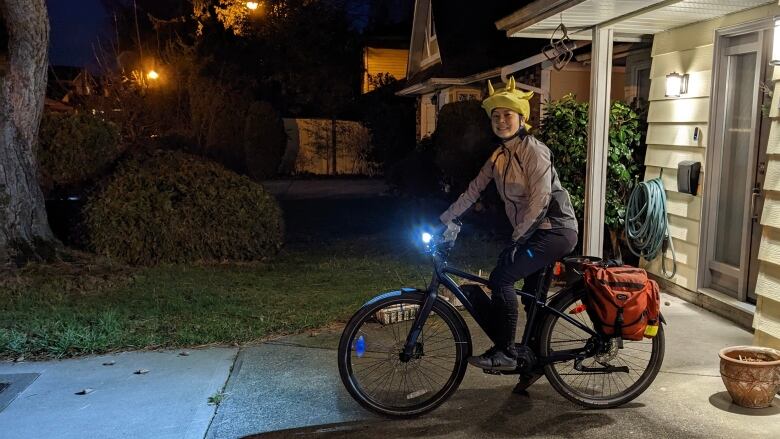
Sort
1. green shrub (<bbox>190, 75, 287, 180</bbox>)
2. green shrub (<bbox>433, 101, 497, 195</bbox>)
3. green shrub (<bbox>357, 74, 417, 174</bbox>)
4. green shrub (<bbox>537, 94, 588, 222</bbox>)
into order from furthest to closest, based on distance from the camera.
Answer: green shrub (<bbox>357, 74, 417, 174</bbox>)
green shrub (<bbox>190, 75, 287, 180</bbox>)
green shrub (<bbox>433, 101, 497, 195</bbox>)
green shrub (<bbox>537, 94, 588, 222</bbox>)

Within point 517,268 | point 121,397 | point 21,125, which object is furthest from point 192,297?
point 517,268

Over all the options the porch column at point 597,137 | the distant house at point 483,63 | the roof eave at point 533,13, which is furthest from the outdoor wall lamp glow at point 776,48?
the distant house at point 483,63

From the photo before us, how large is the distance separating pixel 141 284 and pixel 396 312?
341 cm

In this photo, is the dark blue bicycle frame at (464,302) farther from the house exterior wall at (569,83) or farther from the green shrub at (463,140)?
the house exterior wall at (569,83)

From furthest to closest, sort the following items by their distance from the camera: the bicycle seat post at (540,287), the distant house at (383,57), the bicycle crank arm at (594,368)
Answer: the distant house at (383,57) < the bicycle crank arm at (594,368) < the bicycle seat post at (540,287)

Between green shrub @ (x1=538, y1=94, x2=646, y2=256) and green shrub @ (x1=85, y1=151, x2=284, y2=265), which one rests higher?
green shrub @ (x1=538, y1=94, x2=646, y2=256)

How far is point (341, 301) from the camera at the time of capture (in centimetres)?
673

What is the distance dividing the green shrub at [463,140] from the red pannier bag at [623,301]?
6219 millimetres

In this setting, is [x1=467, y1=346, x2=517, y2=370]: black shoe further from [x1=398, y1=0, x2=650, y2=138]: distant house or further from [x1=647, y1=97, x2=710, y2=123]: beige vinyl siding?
[x1=398, y1=0, x2=650, y2=138]: distant house

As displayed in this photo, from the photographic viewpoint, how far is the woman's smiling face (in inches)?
160

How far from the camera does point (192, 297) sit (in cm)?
682

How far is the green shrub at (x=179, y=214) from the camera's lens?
8.05m

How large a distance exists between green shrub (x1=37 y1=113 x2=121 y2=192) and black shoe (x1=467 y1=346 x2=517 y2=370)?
6417 mm

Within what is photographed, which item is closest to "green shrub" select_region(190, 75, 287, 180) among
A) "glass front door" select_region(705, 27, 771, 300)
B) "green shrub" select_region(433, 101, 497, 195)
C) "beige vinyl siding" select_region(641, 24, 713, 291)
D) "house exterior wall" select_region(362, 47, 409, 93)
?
"house exterior wall" select_region(362, 47, 409, 93)
